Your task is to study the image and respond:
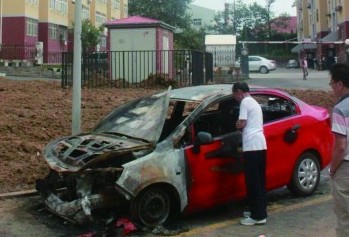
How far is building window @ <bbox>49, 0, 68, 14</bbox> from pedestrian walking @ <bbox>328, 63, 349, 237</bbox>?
48464 millimetres

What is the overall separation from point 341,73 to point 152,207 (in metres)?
2.51

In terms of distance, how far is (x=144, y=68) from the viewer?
18.5 metres

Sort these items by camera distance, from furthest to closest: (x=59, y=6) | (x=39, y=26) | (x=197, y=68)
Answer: (x=59, y=6)
(x=39, y=26)
(x=197, y=68)

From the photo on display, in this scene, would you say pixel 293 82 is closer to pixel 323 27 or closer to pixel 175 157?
pixel 175 157

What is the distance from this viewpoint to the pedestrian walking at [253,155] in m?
5.96

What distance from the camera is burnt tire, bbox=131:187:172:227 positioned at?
224 inches

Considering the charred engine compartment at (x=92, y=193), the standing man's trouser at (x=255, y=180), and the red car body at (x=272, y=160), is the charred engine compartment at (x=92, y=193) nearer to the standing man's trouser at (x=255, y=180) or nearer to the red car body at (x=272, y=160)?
the red car body at (x=272, y=160)

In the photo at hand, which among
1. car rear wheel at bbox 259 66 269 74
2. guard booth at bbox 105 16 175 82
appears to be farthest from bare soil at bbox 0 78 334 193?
car rear wheel at bbox 259 66 269 74

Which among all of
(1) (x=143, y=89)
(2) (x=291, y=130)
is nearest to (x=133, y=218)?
(2) (x=291, y=130)

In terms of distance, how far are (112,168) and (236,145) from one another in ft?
5.19

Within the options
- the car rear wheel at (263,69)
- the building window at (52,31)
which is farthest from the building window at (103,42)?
the car rear wheel at (263,69)

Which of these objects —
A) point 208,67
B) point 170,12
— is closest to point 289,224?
point 208,67

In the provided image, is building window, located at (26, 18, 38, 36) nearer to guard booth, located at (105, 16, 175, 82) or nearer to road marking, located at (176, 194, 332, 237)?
guard booth, located at (105, 16, 175, 82)

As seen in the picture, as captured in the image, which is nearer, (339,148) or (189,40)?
(339,148)
